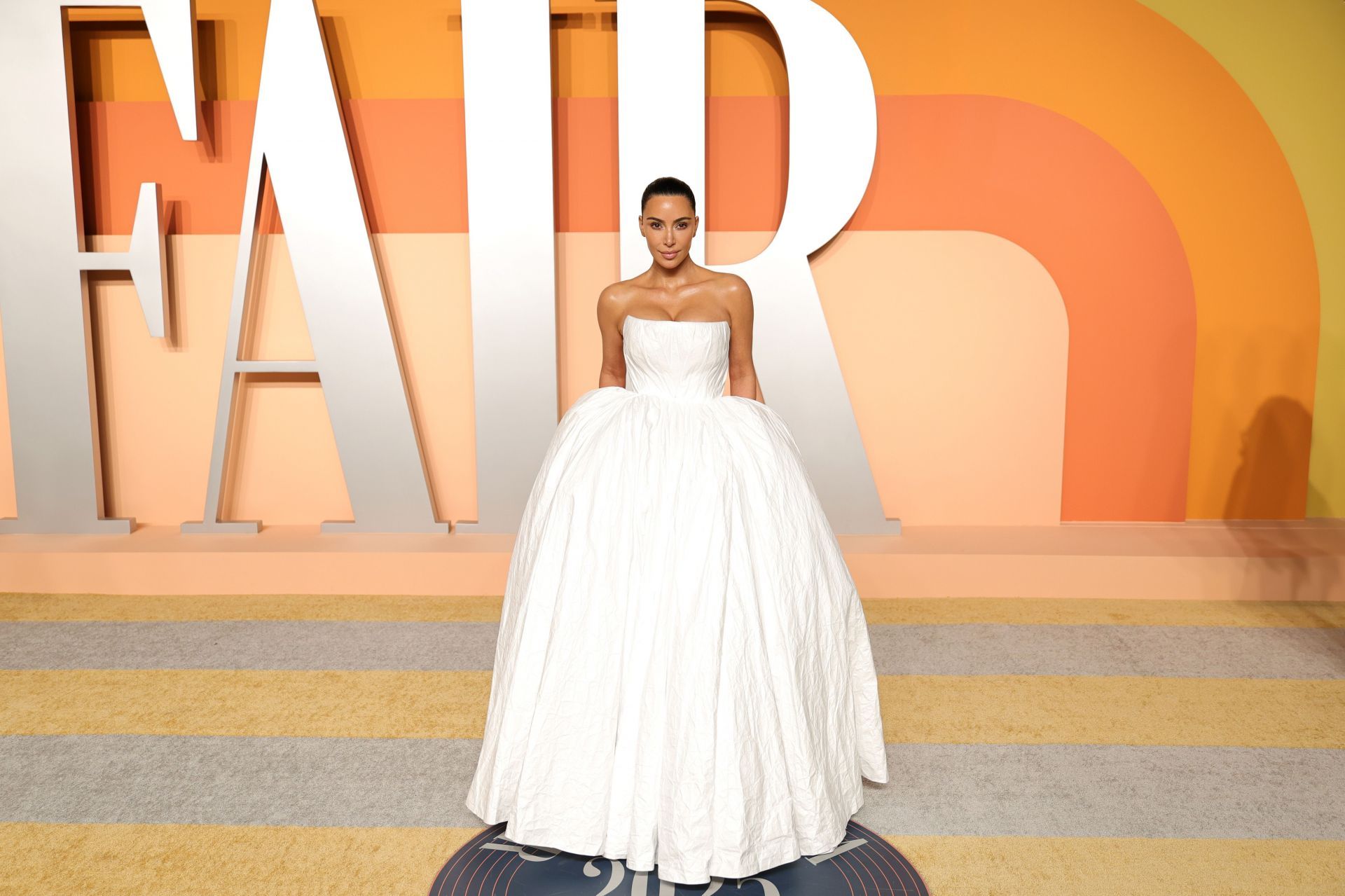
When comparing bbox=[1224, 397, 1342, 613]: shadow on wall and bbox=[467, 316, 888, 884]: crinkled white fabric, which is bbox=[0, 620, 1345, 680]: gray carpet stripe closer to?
bbox=[1224, 397, 1342, 613]: shadow on wall

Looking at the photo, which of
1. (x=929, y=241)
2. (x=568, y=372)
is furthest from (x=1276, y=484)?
(x=568, y=372)

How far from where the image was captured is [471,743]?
3.05m

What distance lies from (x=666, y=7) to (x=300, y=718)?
310cm

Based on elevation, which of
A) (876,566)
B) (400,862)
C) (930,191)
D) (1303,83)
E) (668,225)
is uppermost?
(1303,83)

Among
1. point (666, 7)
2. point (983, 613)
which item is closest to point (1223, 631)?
point (983, 613)

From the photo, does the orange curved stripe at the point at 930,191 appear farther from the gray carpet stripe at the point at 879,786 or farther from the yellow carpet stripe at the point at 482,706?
the gray carpet stripe at the point at 879,786

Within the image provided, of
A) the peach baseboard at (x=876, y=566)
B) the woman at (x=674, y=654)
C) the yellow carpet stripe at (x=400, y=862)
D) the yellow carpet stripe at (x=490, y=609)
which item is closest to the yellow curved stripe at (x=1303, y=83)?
Result: the peach baseboard at (x=876, y=566)

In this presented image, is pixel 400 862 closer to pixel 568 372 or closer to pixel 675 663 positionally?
pixel 675 663

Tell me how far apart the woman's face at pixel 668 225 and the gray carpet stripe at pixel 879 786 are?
4.96ft

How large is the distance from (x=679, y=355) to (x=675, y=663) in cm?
81

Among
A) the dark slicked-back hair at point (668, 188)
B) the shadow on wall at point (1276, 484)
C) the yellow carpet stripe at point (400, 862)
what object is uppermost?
the dark slicked-back hair at point (668, 188)

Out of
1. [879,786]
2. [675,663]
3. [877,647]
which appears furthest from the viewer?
[877,647]

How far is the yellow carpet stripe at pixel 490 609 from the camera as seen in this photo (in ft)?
13.5

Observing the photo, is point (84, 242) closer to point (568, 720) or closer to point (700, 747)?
point (568, 720)
